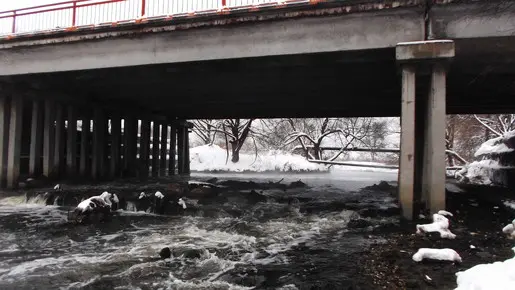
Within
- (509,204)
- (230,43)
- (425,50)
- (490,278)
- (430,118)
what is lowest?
(509,204)

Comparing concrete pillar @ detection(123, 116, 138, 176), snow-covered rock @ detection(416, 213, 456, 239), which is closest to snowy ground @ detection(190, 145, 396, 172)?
concrete pillar @ detection(123, 116, 138, 176)

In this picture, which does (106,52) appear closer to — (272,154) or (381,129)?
(272,154)

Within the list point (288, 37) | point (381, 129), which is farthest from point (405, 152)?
point (381, 129)

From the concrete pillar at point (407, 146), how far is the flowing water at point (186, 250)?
4.06 ft

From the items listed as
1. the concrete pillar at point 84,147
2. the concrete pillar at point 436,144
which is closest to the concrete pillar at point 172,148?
the concrete pillar at point 84,147

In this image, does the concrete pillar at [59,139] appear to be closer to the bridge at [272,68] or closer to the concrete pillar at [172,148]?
the bridge at [272,68]

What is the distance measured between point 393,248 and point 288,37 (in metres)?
7.66

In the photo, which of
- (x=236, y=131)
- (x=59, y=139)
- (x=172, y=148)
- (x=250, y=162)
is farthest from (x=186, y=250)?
(x=250, y=162)

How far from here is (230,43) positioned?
13641 millimetres

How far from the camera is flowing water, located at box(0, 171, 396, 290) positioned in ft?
22.7

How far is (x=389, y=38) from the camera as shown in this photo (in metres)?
12.0

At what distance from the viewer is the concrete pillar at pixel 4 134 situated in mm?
19250

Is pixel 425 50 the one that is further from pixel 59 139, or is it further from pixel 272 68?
pixel 59 139

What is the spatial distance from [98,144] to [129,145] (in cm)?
275
